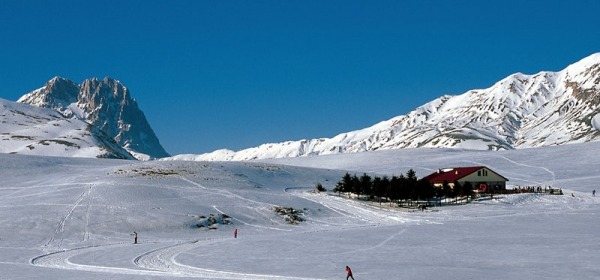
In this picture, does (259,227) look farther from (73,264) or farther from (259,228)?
(73,264)

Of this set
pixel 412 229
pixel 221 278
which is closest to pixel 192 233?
pixel 412 229

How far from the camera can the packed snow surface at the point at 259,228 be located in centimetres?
4338

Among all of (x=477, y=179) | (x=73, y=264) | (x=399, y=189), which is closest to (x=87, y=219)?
(x=73, y=264)

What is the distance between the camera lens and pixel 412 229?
70.4 metres

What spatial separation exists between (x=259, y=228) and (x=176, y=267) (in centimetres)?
3390

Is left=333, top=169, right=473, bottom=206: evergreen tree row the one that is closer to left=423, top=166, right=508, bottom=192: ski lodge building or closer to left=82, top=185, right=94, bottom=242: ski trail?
left=423, top=166, right=508, bottom=192: ski lodge building

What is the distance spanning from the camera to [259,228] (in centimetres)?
7850

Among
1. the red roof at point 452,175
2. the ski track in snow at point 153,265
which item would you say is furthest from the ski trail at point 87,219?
the red roof at point 452,175

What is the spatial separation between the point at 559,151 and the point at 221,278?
15009 cm

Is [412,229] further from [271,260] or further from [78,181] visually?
[78,181]

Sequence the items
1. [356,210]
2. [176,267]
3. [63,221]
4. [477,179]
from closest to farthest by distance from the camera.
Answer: [176,267] → [63,221] → [356,210] → [477,179]

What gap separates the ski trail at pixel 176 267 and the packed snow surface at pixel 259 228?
0.42ft

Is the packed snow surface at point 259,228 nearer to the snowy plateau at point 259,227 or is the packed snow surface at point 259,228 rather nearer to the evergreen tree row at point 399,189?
the snowy plateau at point 259,227

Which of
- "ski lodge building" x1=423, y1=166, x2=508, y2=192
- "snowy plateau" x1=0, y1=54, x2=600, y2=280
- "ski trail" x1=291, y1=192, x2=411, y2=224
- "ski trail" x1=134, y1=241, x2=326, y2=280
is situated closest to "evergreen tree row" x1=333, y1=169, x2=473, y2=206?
"snowy plateau" x1=0, y1=54, x2=600, y2=280
